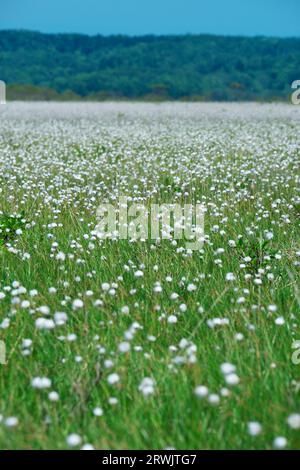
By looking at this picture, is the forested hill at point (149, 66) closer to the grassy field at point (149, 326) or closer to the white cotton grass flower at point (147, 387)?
the grassy field at point (149, 326)

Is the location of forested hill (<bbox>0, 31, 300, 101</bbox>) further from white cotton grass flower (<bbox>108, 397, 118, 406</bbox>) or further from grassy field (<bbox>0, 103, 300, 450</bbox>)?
white cotton grass flower (<bbox>108, 397, 118, 406</bbox>)

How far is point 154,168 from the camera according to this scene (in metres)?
12.4

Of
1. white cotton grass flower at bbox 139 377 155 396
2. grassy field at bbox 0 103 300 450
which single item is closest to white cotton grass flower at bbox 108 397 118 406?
grassy field at bbox 0 103 300 450

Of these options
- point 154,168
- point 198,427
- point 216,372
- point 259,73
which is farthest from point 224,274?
point 259,73

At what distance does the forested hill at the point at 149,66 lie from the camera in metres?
74.2

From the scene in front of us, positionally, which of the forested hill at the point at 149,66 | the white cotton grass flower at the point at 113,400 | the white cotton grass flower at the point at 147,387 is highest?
the forested hill at the point at 149,66

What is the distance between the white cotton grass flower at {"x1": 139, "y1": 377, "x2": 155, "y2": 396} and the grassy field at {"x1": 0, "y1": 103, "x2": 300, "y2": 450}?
2cm

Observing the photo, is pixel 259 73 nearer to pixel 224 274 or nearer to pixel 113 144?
pixel 113 144

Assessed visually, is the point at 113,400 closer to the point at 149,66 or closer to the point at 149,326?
the point at 149,326

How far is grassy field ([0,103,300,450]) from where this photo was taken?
130 inches

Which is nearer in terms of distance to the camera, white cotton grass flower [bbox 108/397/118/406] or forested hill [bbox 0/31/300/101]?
white cotton grass flower [bbox 108/397/118/406]

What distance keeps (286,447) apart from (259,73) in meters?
86.2

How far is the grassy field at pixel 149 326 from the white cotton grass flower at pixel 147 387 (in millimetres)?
17

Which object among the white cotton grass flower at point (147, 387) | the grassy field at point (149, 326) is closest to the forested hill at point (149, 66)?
the grassy field at point (149, 326)
